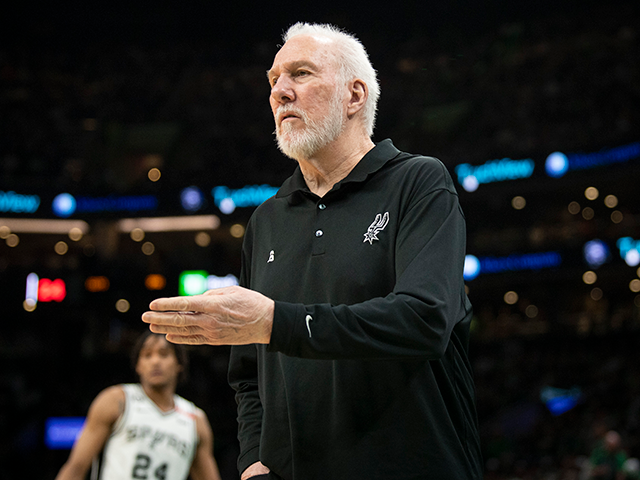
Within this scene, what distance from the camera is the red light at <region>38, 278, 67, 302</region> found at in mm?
18714

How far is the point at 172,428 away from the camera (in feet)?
14.4

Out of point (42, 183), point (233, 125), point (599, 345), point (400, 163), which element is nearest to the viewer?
point (400, 163)

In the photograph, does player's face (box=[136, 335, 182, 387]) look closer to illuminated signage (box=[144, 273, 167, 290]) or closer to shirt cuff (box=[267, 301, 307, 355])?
shirt cuff (box=[267, 301, 307, 355])

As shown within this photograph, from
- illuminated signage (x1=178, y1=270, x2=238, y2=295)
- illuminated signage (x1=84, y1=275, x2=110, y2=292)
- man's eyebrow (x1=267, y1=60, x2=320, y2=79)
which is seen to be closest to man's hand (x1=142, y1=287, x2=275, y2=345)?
man's eyebrow (x1=267, y1=60, x2=320, y2=79)

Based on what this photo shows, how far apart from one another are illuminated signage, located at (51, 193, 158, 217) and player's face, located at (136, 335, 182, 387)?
1695cm

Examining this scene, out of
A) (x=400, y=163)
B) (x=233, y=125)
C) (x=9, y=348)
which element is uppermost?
(x=233, y=125)

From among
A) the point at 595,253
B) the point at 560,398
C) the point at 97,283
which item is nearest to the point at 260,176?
the point at 97,283

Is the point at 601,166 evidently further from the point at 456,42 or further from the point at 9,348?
the point at 9,348

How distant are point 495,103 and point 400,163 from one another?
2023 cm

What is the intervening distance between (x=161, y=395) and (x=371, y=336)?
10.6ft

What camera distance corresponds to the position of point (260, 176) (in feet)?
68.0

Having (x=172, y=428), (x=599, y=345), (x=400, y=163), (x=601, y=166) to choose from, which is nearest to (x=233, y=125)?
(x=601, y=166)

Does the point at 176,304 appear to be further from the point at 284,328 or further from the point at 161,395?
the point at 161,395

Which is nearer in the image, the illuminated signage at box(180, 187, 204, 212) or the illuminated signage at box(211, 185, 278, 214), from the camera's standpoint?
the illuminated signage at box(211, 185, 278, 214)
